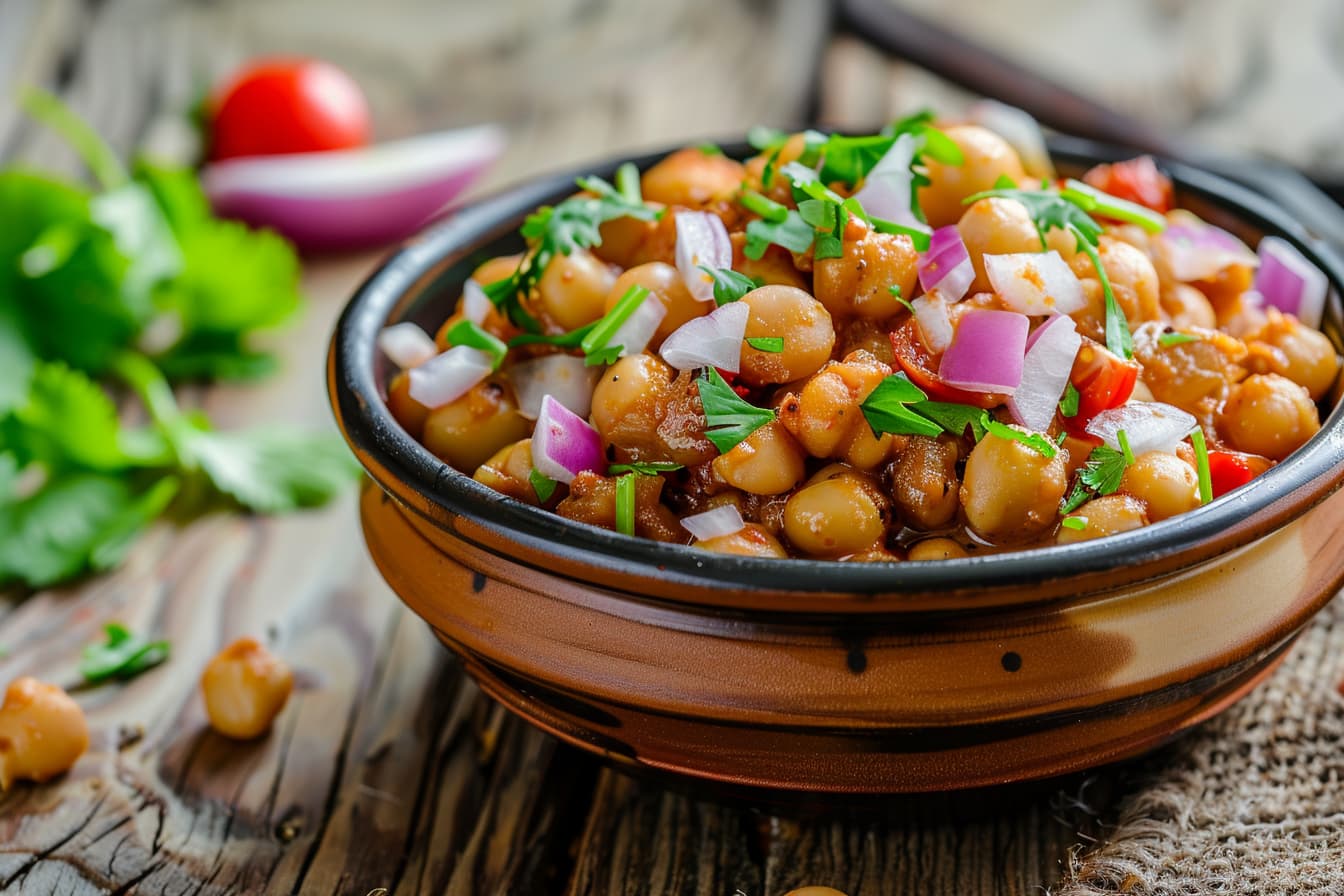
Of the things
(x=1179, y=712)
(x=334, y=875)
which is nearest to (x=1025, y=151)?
(x=1179, y=712)

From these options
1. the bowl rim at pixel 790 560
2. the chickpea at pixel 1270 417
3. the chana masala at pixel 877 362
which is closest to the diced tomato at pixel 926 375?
the chana masala at pixel 877 362

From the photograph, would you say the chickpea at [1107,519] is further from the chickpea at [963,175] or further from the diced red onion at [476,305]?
the diced red onion at [476,305]

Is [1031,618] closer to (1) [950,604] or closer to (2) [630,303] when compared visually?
(1) [950,604]

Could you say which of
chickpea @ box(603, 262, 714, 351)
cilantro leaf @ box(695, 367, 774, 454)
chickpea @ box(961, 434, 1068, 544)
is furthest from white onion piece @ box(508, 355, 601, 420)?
chickpea @ box(961, 434, 1068, 544)

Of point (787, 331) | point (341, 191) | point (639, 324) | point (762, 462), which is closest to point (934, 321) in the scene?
point (787, 331)

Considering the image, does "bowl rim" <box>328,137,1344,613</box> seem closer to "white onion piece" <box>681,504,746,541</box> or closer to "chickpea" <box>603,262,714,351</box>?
"white onion piece" <box>681,504,746,541</box>

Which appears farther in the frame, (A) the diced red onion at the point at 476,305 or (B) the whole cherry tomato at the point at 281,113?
(B) the whole cherry tomato at the point at 281,113

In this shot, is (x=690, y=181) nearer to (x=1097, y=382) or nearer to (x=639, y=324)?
(x=639, y=324)
